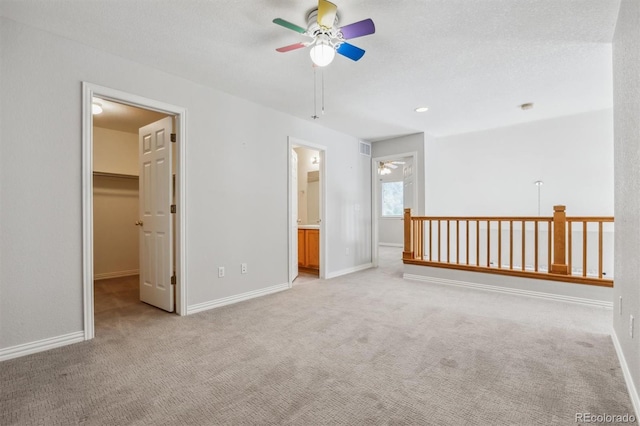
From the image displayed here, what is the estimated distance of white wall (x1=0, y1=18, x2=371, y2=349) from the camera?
2.23 metres

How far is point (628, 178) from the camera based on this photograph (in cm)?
184

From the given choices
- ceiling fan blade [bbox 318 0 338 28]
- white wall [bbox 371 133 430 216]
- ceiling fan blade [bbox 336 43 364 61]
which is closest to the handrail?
white wall [bbox 371 133 430 216]

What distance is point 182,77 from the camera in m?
3.17

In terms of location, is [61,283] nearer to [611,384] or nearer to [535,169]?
[611,384]

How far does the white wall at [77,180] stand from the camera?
7.32 ft

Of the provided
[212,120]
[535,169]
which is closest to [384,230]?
[535,169]

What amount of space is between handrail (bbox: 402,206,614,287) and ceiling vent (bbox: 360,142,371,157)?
5.05 ft

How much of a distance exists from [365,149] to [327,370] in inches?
180

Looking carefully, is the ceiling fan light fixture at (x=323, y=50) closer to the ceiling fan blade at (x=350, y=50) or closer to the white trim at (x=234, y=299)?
the ceiling fan blade at (x=350, y=50)

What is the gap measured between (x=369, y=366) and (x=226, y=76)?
9.76 ft

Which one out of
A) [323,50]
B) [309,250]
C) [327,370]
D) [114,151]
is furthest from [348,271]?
[114,151]

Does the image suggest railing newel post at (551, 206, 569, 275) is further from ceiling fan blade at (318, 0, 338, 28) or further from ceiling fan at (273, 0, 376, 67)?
ceiling fan blade at (318, 0, 338, 28)

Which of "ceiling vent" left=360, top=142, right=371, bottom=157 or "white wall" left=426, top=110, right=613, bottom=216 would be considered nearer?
"white wall" left=426, top=110, right=613, bottom=216

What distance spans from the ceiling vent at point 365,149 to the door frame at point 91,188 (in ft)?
11.3
